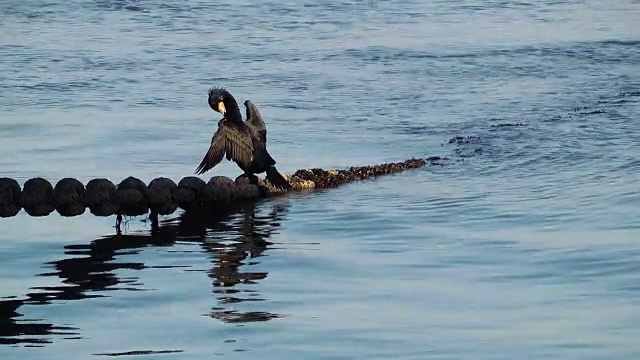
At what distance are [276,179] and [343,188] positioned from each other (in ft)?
2.07

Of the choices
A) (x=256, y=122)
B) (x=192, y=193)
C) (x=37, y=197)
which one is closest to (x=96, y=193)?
(x=37, y=197)

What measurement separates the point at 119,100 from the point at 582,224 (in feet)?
21.8

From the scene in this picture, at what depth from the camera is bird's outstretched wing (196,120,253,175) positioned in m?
11.0

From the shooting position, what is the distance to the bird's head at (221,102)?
11.0 metres

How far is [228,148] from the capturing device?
11.0m

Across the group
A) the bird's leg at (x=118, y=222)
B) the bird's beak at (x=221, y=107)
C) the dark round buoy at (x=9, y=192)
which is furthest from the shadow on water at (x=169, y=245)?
the bird's beak at (x=221, y=107)

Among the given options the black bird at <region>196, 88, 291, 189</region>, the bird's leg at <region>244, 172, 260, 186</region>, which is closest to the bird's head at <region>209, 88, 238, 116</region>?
the black bird at <region>196, 88, 291, 189</region>

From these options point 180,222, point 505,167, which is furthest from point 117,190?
point 505,167

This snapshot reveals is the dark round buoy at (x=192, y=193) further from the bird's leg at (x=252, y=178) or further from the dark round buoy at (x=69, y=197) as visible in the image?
the dark round buoy at (x=69, y=197)

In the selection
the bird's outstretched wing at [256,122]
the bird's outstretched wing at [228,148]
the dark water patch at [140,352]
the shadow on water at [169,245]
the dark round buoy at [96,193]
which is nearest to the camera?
the dark water patch at [140,352]

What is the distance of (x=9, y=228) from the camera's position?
9.96 meters

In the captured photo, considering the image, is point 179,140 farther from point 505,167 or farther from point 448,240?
point 448,240

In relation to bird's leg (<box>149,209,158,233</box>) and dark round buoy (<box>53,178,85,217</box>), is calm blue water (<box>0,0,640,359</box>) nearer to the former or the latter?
bird's leg (<box>149,209,158,233</box>)

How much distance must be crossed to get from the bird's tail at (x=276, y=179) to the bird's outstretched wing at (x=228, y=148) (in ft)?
0.65
